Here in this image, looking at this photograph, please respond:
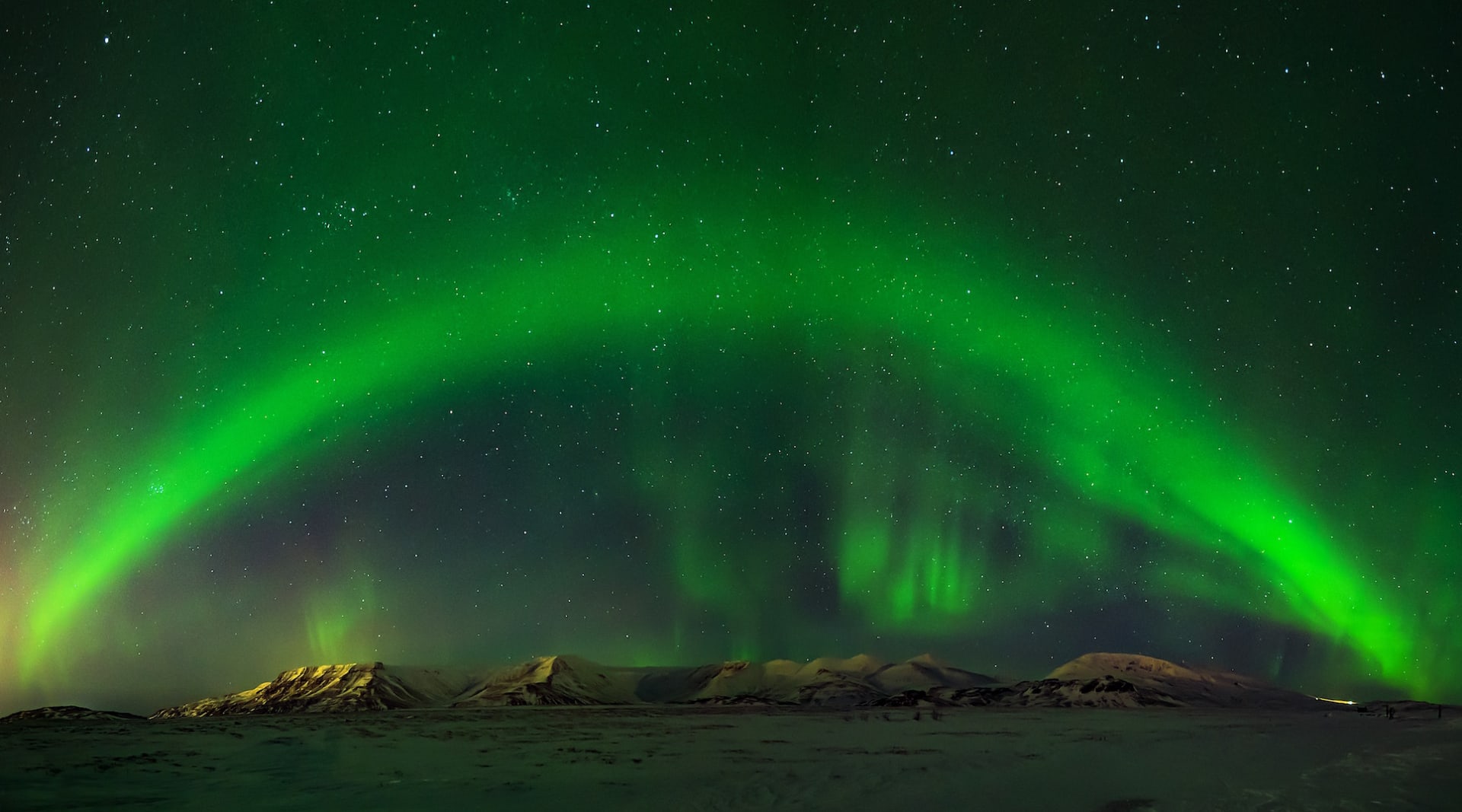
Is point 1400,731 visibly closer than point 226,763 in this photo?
No

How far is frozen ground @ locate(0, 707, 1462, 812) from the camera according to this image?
24219 mm

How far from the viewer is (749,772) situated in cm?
3169

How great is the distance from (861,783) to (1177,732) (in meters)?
50.3

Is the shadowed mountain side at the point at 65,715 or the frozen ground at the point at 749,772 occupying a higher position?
the frozen ground at the point at 749,772

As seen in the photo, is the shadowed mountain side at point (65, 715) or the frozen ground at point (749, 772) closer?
the frozen ground at point (749, 772)

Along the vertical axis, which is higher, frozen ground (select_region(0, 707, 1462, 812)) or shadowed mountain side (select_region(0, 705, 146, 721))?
frozen ground (select_region(0, 707, 1462, 812))

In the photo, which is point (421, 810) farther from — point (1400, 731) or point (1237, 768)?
point (1400, 731)

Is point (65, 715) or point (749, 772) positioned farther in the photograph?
Result: point (65, 715)

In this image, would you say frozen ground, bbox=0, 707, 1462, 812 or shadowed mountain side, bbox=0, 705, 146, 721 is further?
shadowed mountain side, bbox=0, 705, 146, 721

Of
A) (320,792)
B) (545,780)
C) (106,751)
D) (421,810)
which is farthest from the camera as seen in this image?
(106,751)

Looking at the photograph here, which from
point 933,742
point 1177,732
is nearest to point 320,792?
point 933,742

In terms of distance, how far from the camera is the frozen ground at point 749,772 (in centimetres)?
2422

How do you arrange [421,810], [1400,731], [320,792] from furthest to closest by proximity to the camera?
[1400,731] < [320,792] < [421,810]

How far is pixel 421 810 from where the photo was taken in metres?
22.7
